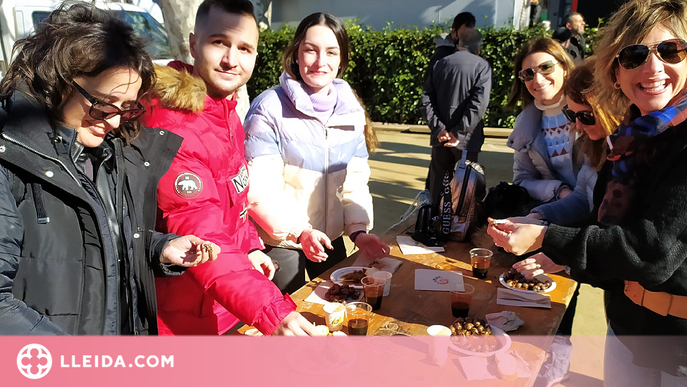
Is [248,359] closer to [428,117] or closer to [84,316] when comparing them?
[84,316]

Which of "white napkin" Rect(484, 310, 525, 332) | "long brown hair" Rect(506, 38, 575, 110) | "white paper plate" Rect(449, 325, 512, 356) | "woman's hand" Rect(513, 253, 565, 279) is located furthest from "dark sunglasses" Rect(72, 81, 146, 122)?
"long brown hair" Rect(506, 38, 575, 110)

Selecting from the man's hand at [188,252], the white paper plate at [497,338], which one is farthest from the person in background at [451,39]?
the man's hand at [188,252]

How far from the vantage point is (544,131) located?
327cm

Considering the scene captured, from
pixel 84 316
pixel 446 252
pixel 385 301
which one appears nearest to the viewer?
pixel 84 316

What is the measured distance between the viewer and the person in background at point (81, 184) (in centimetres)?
135

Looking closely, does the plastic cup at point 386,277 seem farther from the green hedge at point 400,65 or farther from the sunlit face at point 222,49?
the green hedge at point 400,65

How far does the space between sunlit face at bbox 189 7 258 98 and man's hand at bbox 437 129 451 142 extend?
4068 millimetres

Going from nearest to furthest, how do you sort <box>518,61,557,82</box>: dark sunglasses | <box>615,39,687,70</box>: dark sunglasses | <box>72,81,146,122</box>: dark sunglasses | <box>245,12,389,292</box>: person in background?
<box>72,81,146,122</box>: dark sunglasses
<box>615,39,687,70</box>: dark sunglasses
<box>245,12,389,292</box>: person in background
<box>518,61,557,82</box>: dark sunglasses

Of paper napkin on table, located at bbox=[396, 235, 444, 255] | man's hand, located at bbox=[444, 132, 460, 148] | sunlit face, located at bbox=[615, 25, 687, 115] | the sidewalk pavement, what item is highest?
sunlit face, located at bbox=[615, 25, 687, 115]

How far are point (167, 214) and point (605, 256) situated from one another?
1562mm

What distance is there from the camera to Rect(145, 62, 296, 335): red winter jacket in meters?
1.79

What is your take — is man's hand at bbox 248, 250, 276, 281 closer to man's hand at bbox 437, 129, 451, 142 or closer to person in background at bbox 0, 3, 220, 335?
person in background at bbox 0, 3, 220, 335

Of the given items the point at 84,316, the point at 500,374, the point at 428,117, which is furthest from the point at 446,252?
the point at 428,117

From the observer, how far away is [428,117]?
603cm
